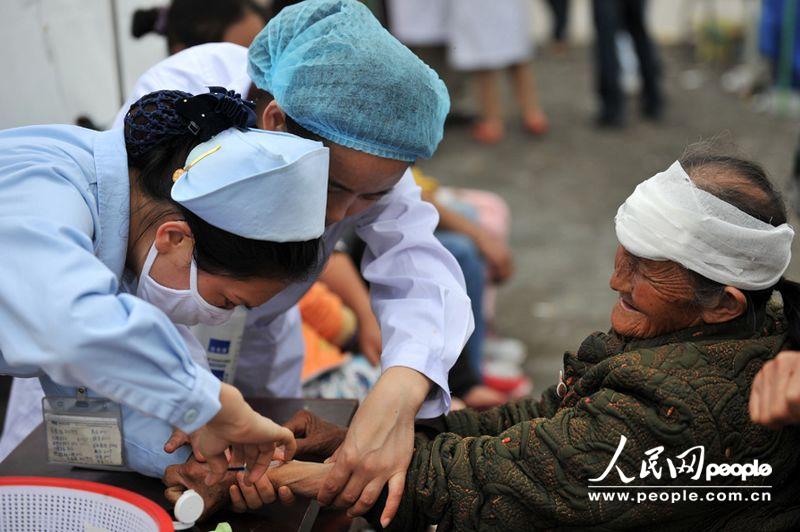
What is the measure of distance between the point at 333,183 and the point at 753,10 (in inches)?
299

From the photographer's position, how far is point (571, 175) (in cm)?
691

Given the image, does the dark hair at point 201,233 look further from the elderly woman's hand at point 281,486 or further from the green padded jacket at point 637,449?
the green padded jacket at point 637,449

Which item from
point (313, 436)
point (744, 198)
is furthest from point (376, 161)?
point (744, 198)

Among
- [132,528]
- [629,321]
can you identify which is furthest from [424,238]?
[132,528]

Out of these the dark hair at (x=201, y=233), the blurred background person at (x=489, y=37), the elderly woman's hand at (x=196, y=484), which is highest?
the dark hair at (x=201, y=233)

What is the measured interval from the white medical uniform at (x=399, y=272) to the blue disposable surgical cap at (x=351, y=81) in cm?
29

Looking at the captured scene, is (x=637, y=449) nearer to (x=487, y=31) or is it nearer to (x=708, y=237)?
(x=708, y=237)

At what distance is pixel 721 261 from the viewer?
5.76ft

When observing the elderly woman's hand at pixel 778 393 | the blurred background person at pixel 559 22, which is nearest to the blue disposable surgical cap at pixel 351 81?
the elderly woman's hand at pixel 778 393

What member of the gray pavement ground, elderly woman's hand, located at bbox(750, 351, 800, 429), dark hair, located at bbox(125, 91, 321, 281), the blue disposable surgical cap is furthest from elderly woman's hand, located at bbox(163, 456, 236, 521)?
the gray pavement ground

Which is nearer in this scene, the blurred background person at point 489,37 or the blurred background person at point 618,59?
the blurred background person at point 489,37

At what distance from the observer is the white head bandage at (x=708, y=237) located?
1.74 m

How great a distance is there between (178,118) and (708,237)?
38.8 inches

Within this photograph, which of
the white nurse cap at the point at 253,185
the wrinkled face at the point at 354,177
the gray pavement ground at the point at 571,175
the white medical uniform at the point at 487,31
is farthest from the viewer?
the white medical uniform at the point at 487,31
